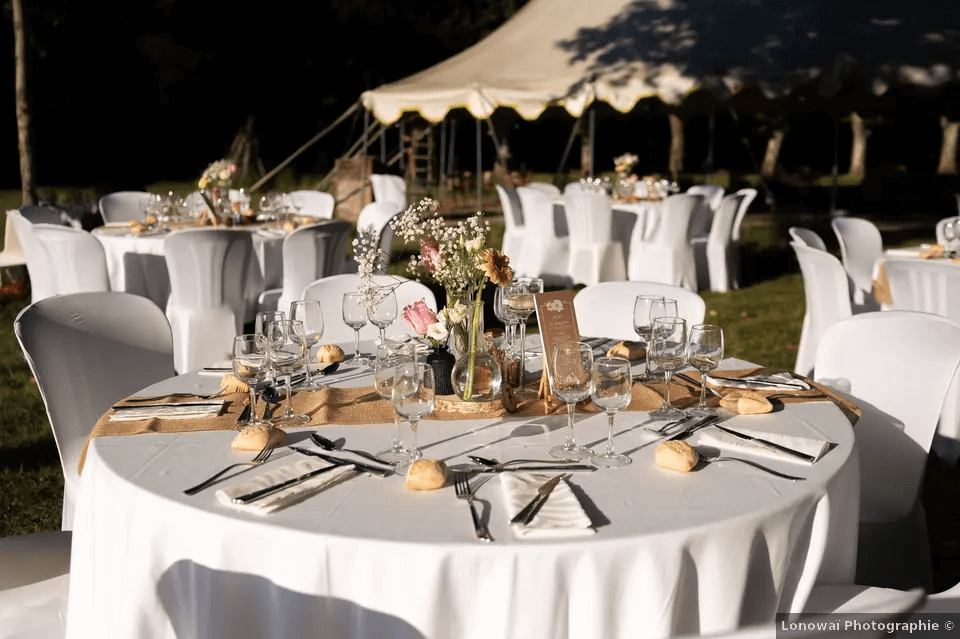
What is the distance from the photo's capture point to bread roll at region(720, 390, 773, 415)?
238cm

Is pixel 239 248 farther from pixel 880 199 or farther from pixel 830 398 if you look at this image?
pixel 880 199

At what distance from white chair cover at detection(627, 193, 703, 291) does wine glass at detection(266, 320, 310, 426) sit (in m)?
6.69

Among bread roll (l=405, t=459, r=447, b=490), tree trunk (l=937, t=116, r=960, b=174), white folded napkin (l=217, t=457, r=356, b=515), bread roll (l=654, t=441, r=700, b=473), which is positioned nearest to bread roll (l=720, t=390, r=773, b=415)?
bread roll (l=654, t=441, r=700, b=473)

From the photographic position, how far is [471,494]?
5.99 ft

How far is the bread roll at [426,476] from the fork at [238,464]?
38 centimetres

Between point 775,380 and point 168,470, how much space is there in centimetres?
169

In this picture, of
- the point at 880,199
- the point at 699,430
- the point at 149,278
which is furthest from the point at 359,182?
the point at 699,430

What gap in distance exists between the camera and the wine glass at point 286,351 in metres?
2.33

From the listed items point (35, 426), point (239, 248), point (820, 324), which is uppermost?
point (239, 248)

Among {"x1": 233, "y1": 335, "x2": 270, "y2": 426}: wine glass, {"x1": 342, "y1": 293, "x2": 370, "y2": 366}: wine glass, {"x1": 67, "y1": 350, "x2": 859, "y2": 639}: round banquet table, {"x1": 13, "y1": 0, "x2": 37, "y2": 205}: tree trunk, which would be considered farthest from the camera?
{"x1": 13, "y1": 0, "x2": 37, "y2": 205}: tree trunk

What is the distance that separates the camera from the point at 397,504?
1.78 metres

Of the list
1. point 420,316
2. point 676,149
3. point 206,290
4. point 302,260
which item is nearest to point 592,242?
point 302,260

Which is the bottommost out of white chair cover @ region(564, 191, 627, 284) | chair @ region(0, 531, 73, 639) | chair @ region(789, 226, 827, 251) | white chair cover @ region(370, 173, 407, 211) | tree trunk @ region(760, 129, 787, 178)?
chair @ region(0, 531, 73, 639)

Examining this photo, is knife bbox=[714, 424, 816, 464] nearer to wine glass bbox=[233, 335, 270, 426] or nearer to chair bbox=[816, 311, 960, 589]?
chair bbox=[816, 311, 960, 589]
